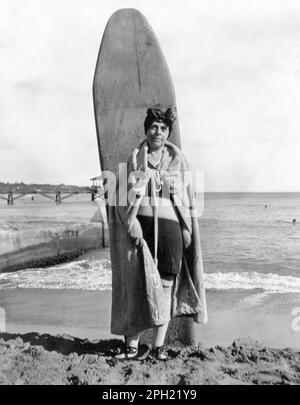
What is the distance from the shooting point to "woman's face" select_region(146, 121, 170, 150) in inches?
146

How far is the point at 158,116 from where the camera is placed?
12.2 feet

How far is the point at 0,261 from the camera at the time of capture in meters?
13.9

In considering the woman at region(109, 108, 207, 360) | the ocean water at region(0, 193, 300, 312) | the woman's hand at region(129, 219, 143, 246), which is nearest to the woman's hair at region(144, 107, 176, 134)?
the woman at region(109, 108, 207, 360)

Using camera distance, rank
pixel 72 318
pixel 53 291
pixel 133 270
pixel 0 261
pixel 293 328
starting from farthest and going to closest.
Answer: pixel 0 261 < pixel 53 291 < pixel 72 318 < pixel 293 328 < pixel 133 270

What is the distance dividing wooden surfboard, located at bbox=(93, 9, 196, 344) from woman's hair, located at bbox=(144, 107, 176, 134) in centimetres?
28

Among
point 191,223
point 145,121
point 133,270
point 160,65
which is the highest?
point 160,65

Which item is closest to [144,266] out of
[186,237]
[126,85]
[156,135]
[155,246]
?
[155,246]

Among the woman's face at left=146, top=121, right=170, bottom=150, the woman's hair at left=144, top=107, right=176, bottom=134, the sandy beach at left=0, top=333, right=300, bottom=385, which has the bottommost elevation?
the sandy beach at left=0, top=333, right=300, bottom=385

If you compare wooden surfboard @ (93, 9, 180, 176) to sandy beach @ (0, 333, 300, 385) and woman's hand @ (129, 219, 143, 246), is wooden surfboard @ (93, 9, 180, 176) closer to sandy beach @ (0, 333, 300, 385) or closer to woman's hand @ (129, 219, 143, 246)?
woman's hand @ (129, 219, 143, 246)

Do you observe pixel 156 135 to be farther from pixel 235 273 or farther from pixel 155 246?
pixel 235 273

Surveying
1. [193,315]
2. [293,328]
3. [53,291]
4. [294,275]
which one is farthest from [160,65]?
[294,275]
